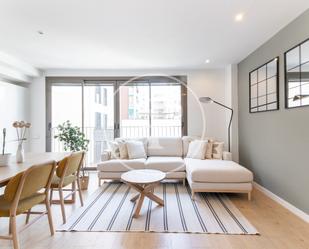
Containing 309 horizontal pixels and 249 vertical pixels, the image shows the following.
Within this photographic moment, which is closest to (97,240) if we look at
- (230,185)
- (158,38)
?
(230,185)

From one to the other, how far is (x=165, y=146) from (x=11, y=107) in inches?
A: 124

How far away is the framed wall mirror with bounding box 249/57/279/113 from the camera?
9.79 ft

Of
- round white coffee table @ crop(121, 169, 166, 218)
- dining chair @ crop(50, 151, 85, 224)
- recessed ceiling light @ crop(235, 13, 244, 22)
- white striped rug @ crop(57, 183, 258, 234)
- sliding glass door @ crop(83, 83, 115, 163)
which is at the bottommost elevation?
white striped rug @ crop(57, 183, 258, 234)

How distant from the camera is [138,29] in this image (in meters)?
2.73

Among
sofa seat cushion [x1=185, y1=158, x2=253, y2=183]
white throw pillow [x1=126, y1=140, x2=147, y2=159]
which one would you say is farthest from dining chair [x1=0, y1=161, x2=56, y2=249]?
white throw pillow [x1=126, y1=140, x2=147, y2=159]

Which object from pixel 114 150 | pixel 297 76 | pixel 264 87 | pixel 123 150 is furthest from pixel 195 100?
pixel 297 76

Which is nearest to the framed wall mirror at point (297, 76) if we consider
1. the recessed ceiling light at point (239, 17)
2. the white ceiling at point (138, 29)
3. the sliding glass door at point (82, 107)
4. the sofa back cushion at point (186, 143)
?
the white ceiling at point (138, 29)

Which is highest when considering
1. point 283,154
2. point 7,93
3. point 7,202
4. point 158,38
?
point 158,38

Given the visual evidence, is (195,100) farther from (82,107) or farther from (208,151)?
(82,107)

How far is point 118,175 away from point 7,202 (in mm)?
2072

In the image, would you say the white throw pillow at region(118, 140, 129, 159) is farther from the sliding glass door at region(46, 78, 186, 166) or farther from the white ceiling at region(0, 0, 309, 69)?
the white ceiling at region(0, 0, 309, 69)

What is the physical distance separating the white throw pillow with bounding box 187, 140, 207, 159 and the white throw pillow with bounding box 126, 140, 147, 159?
925 millimetres

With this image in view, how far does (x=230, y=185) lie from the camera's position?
9.93ft

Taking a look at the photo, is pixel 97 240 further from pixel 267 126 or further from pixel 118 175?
pixel 267 126
